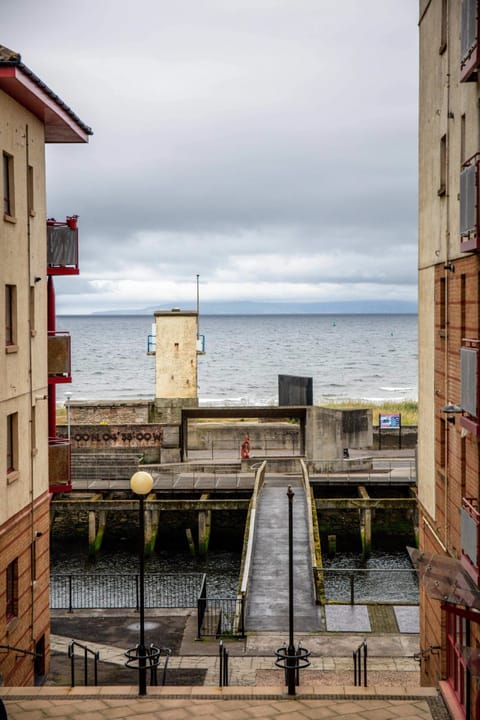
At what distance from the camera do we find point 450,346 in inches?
733

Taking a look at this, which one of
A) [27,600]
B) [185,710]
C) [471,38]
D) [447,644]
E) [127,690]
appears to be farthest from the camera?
[27,600]

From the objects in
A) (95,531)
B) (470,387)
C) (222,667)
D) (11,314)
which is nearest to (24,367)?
(11,314)

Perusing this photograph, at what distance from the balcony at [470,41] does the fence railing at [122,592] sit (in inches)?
878

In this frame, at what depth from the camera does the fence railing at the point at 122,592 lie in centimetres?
3506

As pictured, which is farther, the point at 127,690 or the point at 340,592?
the point at 340,592

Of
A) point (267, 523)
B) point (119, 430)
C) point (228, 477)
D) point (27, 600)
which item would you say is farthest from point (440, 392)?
point (119, 430)

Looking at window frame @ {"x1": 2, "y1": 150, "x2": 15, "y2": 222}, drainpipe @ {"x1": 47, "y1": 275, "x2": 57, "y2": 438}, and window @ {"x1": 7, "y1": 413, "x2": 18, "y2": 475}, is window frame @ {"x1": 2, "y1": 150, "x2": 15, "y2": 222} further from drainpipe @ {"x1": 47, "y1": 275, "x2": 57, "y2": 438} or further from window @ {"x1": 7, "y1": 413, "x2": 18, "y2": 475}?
drainpipe @ {"x1": 47, "y1": 275, "x2": 57, "y2": 438}

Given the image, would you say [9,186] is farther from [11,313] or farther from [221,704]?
[221,704]

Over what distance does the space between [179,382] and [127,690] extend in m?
39.9

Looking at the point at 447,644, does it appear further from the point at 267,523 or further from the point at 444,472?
the point at 267,523

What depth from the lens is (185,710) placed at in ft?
55.0

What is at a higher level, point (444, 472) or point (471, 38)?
point (471, 38)

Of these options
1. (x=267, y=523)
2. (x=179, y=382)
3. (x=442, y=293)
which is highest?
(x=442, y=293)

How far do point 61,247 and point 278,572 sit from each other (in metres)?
A: 13.9
